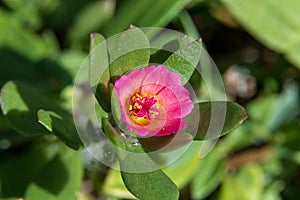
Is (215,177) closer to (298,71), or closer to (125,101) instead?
(298,71)

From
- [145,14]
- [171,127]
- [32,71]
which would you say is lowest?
[32,71]

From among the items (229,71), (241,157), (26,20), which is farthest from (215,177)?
(26,20)

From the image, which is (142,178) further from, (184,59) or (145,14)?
(145,14)

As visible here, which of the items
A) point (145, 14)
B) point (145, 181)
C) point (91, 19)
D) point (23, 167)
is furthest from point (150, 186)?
point (91, 19)

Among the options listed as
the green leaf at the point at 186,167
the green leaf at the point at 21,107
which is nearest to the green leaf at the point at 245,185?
the green leaf at the point at 186,167

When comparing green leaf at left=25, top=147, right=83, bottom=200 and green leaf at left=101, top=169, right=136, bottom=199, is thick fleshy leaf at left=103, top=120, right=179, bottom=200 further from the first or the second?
green leaf at left=101, top=169, right=136, bottom=199

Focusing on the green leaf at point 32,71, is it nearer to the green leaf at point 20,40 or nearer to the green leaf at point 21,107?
the green leaf at point 20,40

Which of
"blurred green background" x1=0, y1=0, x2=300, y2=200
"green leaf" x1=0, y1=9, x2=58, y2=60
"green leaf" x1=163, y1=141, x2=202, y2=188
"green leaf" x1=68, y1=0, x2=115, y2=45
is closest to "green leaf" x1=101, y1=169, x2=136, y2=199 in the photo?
"blurred green background" x1=0, y1=0, x2=300, y2=200
